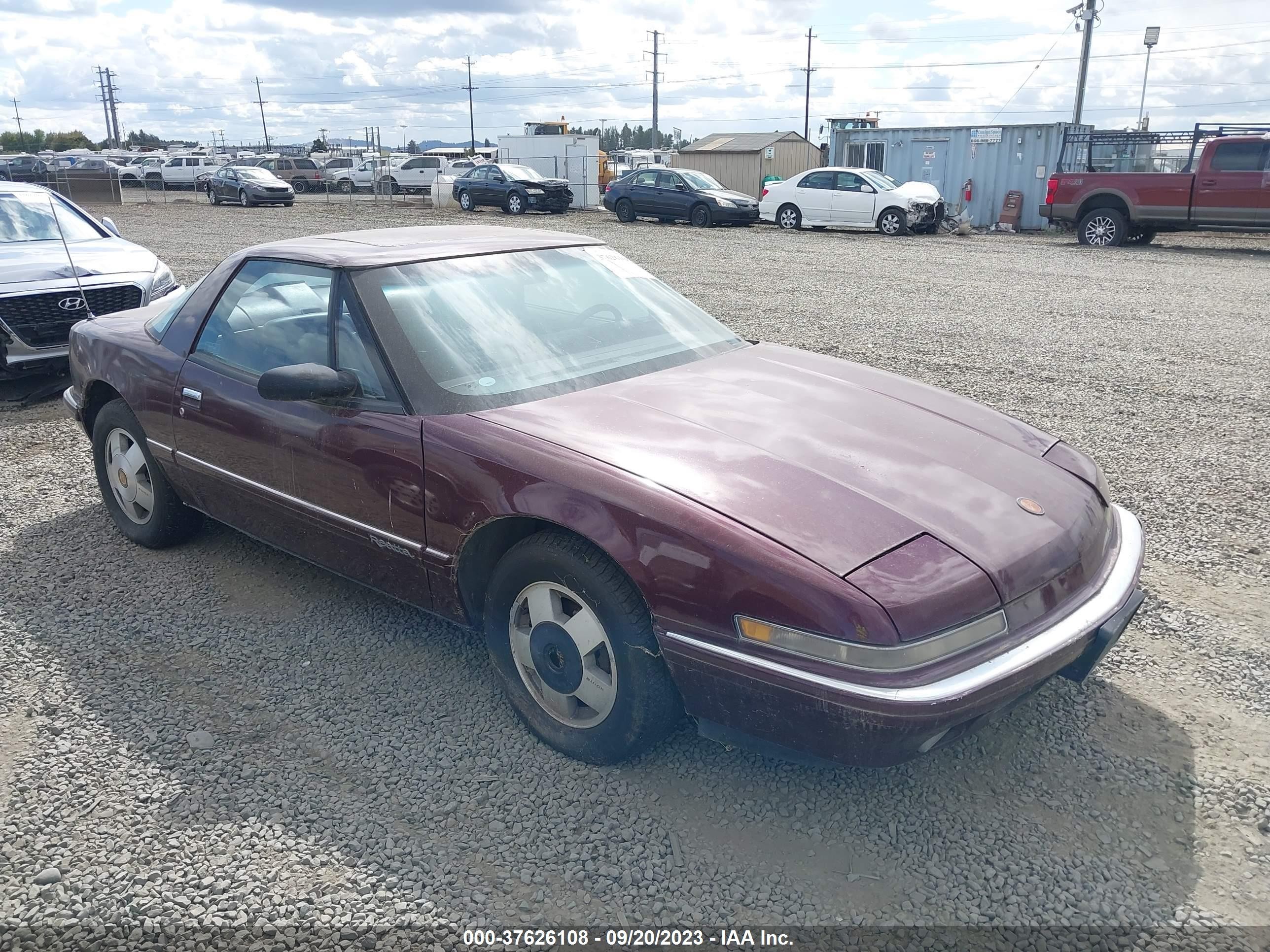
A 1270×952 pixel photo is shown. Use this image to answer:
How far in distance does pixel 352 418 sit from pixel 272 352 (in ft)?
2.25

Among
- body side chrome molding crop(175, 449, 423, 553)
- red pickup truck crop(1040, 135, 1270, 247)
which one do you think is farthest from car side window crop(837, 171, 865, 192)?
body side chrome molding crop(175, 449, 423, 553)

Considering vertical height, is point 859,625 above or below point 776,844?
above

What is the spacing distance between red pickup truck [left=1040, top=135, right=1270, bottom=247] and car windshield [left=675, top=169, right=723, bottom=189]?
8381 millimetres

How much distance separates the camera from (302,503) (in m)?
3.56

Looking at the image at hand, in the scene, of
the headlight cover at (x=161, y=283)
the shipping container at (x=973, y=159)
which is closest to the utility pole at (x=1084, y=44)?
the shipping container at (x=973, y=159)

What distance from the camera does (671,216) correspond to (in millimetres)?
24453

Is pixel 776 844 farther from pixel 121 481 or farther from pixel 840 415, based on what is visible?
pixel 121 481

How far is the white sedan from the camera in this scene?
21109 mm

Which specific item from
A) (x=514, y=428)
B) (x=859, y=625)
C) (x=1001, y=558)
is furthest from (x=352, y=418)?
(x=1001, y=558)

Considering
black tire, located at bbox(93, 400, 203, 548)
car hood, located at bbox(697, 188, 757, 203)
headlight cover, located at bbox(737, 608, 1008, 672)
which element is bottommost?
black tire, located at bbox(93, 400, 203, 548)

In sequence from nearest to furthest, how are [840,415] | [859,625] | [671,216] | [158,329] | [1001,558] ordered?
[859,625] → [1001,558] → [840,415] → [158,329] → [671,216]

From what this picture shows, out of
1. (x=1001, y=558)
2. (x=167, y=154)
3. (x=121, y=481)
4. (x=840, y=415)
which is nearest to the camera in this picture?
(x=1001, y=558)

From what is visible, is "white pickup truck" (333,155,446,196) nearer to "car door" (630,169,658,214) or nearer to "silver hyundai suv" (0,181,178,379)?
"car door" (630,169,658,214)

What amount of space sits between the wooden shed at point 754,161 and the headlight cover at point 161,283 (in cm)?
2934
